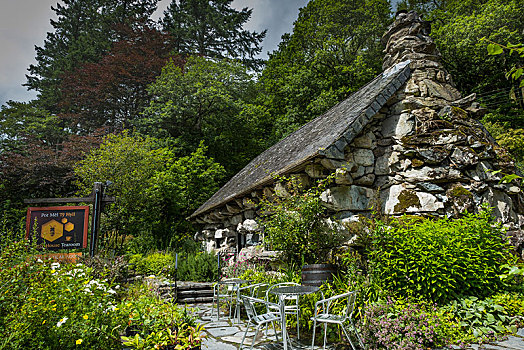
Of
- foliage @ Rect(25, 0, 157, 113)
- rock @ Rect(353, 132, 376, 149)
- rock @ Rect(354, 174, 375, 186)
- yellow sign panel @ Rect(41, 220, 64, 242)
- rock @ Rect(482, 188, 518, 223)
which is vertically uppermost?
foliage @ Rect(25, 0, 157, 113)

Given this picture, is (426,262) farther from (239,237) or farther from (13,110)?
(13,110)

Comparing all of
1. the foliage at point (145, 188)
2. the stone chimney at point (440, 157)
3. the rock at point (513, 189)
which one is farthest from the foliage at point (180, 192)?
the rock at point (513, 189)

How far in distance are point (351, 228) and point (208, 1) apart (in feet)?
75.6

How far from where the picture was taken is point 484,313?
4.12 m

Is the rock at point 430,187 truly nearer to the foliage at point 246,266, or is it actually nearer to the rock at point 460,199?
the rock at point 460,199

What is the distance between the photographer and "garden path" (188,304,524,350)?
3627 millimetres

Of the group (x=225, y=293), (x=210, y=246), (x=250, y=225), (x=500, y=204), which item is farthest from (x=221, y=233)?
(x=500, y=204)

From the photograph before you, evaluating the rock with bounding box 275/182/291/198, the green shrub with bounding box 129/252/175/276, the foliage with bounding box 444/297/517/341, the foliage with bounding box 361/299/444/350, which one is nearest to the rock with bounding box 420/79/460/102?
the rock with bounding box 275/182/291/198

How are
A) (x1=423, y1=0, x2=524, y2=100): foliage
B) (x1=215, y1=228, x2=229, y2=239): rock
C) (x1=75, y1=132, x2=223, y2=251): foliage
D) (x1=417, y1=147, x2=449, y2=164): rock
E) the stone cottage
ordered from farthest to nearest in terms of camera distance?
(x1=423, y1=0, x2=524, y2=100): foliage
(x1=75, y1=132, x2=223, y2=251): foliage
(x1=215, y1=228, x2=229, y2=239): rock
(x1=417, y1=147, x2=449, y2=164): rock
the stone cottage

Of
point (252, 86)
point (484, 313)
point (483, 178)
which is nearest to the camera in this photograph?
point (484, 313)

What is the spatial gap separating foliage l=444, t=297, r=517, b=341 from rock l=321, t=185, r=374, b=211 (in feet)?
7.09

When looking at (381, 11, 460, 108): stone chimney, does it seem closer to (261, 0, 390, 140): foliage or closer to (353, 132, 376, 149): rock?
(353, 132, 376, 149): rock

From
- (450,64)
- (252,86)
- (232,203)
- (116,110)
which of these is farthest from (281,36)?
(232,203)

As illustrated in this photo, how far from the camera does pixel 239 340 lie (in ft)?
14.9
